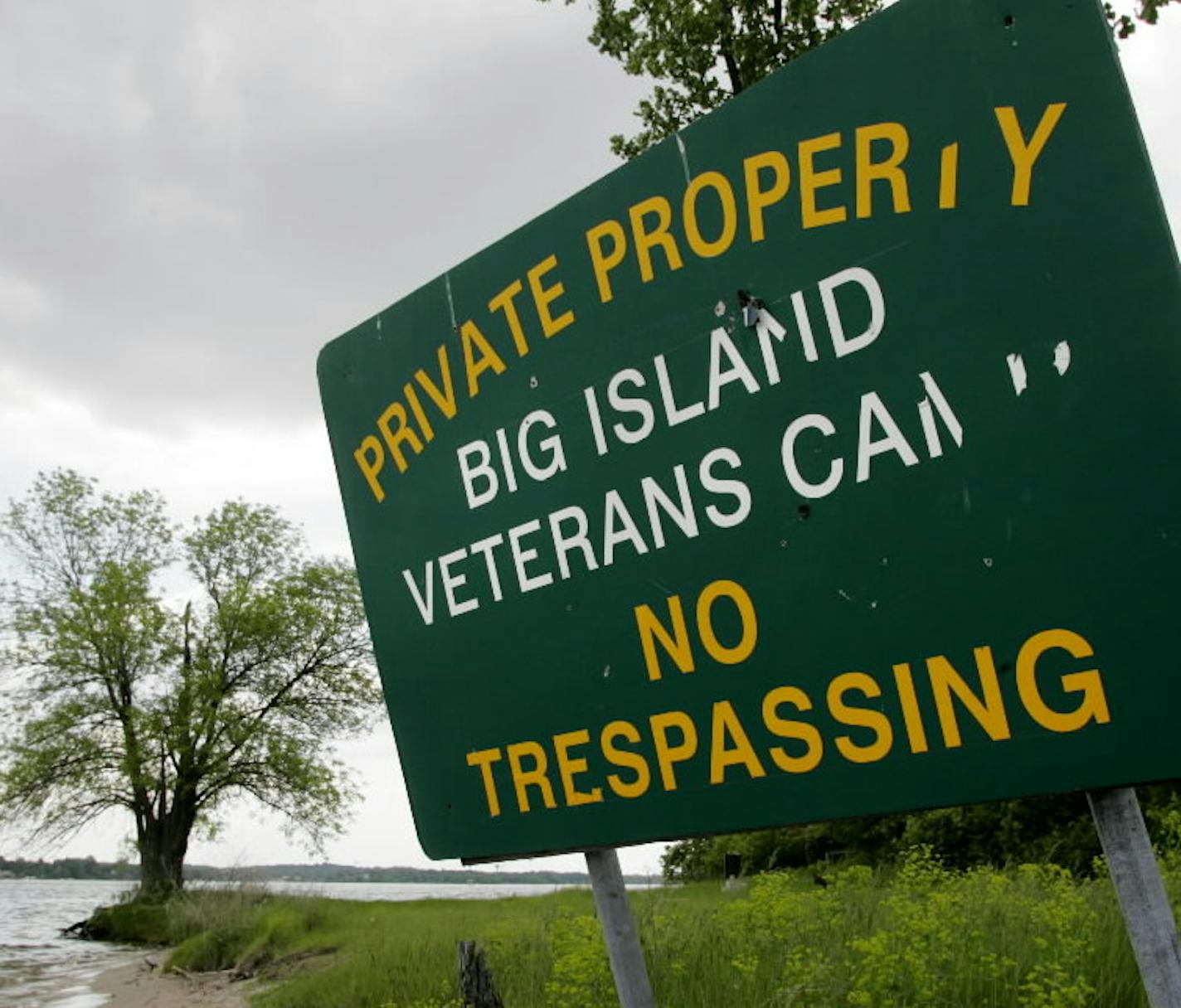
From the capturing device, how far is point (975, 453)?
152cm

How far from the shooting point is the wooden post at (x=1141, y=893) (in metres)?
1.46

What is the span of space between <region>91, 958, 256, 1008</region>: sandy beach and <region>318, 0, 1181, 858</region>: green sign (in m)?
12.2

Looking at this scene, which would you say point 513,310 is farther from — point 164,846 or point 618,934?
point 164,846

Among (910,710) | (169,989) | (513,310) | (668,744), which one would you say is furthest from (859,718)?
(169,989)

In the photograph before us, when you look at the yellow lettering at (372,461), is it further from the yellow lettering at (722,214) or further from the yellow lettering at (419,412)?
the yellow lettering at (722,214)

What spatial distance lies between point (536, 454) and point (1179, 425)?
1123 millimetres

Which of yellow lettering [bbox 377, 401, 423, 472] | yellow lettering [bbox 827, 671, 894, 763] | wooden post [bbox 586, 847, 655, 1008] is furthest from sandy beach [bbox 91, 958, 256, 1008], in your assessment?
yellow lettering [bbox 827, 671, 894, 763]

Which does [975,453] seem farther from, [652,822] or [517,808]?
[517,808]

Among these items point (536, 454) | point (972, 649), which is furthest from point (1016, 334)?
point (536, 454)

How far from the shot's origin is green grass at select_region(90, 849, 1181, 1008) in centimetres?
471

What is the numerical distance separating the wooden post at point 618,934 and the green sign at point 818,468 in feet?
0.47

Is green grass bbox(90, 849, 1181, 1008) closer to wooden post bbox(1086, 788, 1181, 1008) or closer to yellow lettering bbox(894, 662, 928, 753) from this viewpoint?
wooden post bbox(1086, 788, 1181, 1008)

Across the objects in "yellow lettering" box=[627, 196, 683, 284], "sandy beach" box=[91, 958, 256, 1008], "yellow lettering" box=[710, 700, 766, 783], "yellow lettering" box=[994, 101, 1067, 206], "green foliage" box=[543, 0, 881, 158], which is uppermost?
"green foliage" box=[543, 0, 881, 158]

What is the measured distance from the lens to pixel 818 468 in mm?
1682
